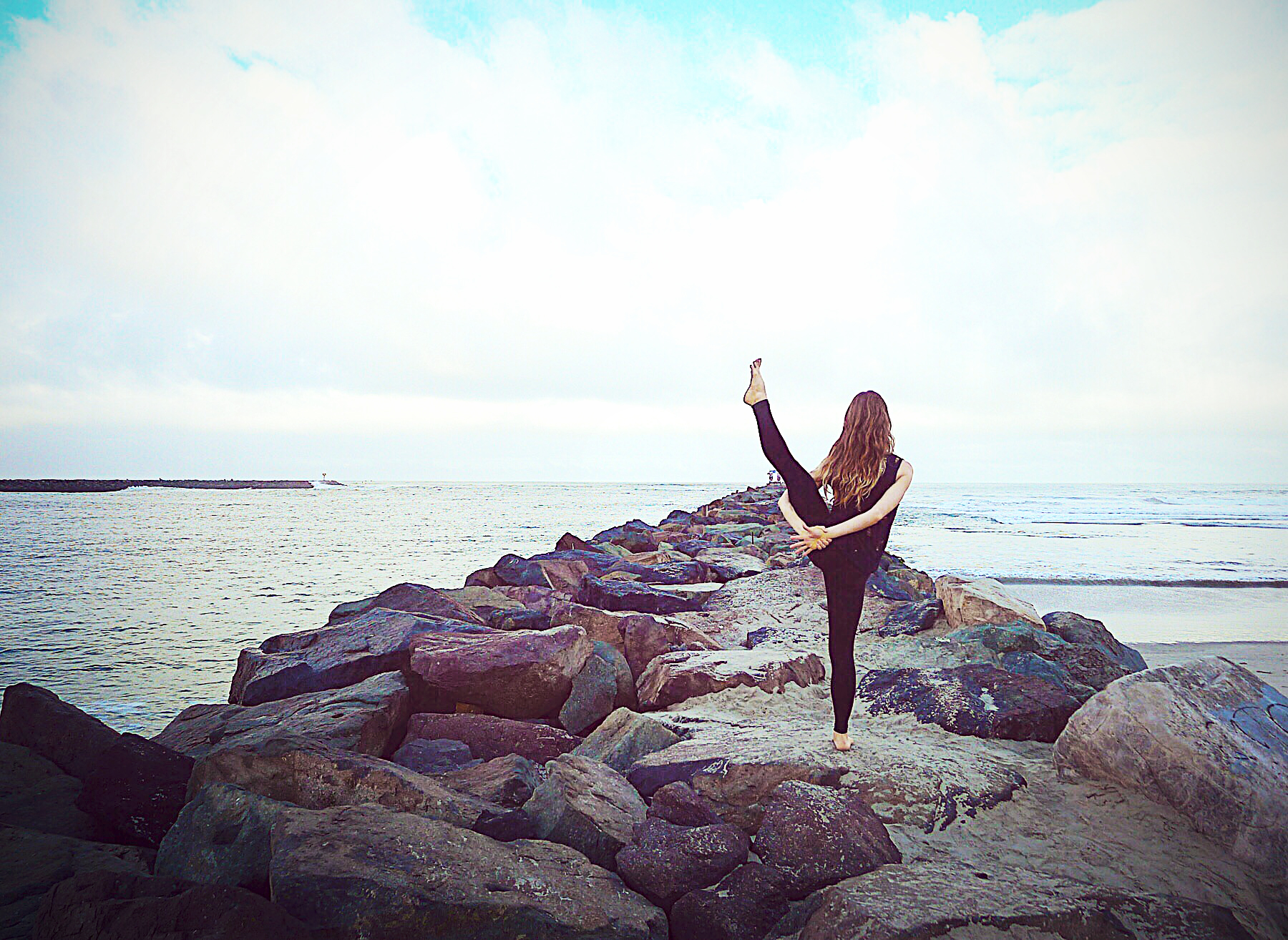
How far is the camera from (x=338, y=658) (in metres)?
5.11

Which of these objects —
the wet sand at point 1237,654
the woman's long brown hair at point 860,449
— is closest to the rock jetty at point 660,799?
the woman's long brown hair at point 860,449

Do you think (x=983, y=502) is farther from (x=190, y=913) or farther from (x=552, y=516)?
(x=190, y=913)

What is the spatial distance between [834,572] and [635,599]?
169 inches

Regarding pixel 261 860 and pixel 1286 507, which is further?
pixel 1286 507

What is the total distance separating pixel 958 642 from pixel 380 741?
4122mm

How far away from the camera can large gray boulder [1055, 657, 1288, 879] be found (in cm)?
279

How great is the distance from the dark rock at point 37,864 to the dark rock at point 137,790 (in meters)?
0.16

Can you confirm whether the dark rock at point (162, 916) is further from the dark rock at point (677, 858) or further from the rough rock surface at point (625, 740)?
the rough rock surface at point (625, 740)

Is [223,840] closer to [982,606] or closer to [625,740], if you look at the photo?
[625,740]

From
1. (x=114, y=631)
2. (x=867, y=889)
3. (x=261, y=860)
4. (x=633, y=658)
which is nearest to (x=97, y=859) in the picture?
(x=261, y=860)

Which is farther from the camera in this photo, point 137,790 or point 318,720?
point 318,720

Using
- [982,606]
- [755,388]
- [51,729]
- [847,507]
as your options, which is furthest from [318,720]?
[982,606]

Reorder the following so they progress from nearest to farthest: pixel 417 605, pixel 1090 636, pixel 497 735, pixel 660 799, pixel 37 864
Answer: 1. pixel 37 864
2. pixel 660 799
3. pixel 497 735
4. pixel 1090 636
5. pixel 417 605

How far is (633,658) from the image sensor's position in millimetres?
5816
